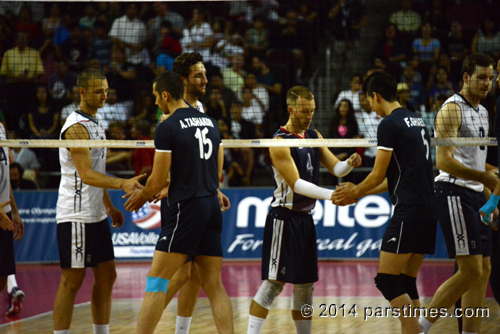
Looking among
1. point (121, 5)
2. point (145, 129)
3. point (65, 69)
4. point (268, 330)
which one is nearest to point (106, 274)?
point (268, 330)

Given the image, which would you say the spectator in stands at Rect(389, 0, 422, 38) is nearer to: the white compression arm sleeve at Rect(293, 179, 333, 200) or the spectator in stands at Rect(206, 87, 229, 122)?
the spectator in stands at Rect(206, 87, 229, 122)

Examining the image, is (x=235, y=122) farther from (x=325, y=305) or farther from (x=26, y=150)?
(x=325, y=305)

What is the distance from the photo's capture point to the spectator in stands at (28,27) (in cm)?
1520

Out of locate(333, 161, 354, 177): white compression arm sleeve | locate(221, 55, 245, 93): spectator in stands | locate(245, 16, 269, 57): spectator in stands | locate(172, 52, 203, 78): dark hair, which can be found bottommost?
locate(333, 161, 354, 177): white compression arm sleeve

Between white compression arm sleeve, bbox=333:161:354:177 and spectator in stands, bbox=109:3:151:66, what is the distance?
28.9 ft

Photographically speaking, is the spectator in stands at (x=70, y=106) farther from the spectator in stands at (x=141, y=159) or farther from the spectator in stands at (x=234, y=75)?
the spectator in stands at (x=234, y=75)

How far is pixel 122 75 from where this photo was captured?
14086mm

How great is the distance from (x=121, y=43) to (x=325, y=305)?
26.0ft

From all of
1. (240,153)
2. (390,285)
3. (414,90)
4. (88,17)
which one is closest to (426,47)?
(414,90)

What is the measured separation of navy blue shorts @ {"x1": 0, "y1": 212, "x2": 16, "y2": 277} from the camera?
6.64m

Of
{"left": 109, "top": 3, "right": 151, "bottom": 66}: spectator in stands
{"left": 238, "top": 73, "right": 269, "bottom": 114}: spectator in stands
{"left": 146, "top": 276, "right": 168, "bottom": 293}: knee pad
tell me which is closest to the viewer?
{"left": 146, "top": 276, "right": 168, "bottom": 293}: knee pad

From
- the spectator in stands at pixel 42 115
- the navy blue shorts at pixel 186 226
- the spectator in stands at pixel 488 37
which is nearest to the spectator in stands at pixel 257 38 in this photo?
the spectator in stands at pixel 42 115

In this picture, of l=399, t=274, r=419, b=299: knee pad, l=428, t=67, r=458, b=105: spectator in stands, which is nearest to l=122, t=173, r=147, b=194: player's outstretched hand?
l=399, t=274, r=419, b=299: knee pad

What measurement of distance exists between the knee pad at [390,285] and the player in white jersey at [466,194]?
2.69 ft
